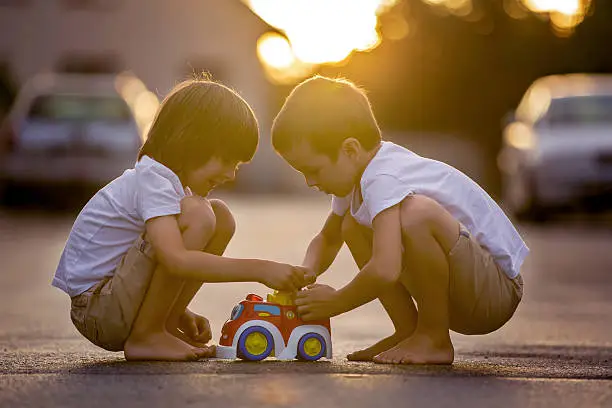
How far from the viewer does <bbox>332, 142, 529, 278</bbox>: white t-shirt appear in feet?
14.1

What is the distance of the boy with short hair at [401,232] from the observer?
4199 mm

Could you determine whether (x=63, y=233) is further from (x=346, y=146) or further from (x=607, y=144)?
(x=346, y=146)

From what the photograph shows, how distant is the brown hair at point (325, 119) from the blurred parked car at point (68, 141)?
12211mm

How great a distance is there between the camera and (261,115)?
40.3 m

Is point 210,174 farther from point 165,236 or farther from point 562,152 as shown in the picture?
point 562,152

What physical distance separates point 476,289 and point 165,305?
103cm

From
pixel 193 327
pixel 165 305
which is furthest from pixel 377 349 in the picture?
pixel 165 305

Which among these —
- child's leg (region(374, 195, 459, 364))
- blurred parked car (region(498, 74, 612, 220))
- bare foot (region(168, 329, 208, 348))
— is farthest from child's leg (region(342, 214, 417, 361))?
blurred parked car (region(498, 74, 612, 220))

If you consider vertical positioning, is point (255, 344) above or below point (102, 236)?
below

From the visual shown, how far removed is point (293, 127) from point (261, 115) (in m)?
36.1

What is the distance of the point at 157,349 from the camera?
14.3 feet

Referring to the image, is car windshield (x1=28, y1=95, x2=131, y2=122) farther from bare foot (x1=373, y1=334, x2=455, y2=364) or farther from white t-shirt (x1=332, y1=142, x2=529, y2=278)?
bare foot (x1=373, y1=334, x2=455, y2=364)

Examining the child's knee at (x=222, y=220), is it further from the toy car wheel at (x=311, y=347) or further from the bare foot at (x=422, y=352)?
the bare foot at (x=422, y=352)

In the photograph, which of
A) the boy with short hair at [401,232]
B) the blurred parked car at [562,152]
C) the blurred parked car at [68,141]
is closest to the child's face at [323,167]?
the boy with short hair at [401,232]
